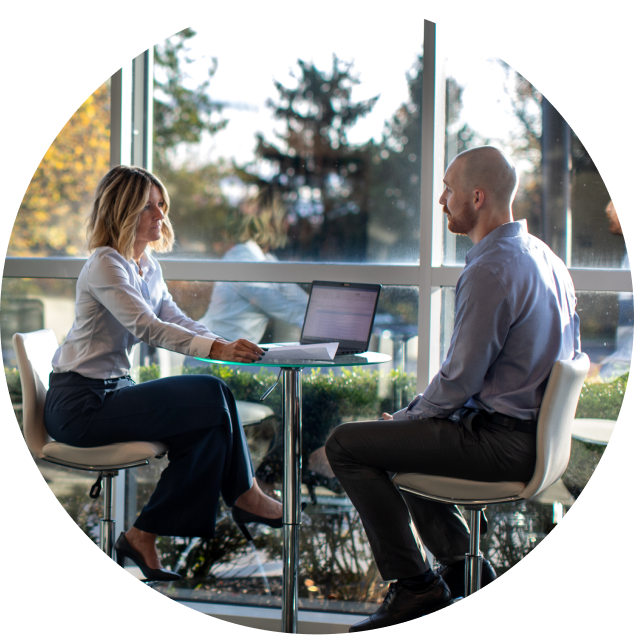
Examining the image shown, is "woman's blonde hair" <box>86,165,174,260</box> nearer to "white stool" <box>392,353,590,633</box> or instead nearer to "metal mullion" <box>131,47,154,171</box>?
"metal mullion" <box>131,47,154,171</box>

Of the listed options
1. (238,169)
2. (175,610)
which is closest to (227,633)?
(175,610)

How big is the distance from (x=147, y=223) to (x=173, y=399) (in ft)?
2.55

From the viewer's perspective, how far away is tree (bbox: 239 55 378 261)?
3.23 m

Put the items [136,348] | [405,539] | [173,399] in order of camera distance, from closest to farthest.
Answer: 1. [405,539]
2. [173,399]
3. [136,348]

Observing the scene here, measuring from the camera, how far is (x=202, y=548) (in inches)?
121

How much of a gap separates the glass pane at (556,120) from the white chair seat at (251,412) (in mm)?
1527

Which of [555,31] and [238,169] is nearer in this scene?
[555,31]

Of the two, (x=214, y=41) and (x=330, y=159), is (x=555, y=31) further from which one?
(x=214, y=41)

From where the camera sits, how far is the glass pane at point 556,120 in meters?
2.95

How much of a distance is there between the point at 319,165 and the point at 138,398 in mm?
1491

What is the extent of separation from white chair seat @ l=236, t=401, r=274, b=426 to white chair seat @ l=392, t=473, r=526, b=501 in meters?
1.30

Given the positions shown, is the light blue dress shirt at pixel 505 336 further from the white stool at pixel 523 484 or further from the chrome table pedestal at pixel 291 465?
the chrome table pedestal at pixel 291 465

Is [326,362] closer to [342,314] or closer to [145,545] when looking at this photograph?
[342,314]

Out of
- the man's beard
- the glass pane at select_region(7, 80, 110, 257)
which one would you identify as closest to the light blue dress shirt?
the man's beard
